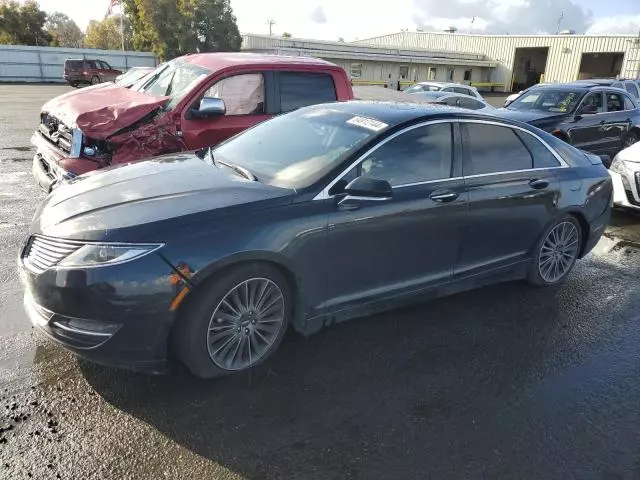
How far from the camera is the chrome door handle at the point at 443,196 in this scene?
12.5 ft

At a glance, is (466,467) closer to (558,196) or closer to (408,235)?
(408,235)

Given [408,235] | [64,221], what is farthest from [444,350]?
[64,221]

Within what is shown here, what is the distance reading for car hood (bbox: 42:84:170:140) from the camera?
17.9 ft

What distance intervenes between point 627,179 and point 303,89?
4.63m

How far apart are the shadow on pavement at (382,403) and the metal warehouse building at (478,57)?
33.9m

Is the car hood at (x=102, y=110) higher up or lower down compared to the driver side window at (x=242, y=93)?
lower down

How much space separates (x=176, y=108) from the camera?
5.79m

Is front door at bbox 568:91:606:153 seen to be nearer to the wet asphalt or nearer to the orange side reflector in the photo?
the wet asphalt

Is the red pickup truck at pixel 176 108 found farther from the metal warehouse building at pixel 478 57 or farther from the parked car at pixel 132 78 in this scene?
the metal warehouse building at pixel 478 57

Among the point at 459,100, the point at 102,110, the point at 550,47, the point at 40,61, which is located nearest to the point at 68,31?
the point at 40,61

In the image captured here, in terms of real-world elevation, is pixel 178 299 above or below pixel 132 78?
below

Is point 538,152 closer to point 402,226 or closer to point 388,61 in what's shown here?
point 402,226

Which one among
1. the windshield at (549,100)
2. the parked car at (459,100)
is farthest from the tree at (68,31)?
the windshield at (549,100)

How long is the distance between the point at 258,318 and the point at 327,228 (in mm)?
704
